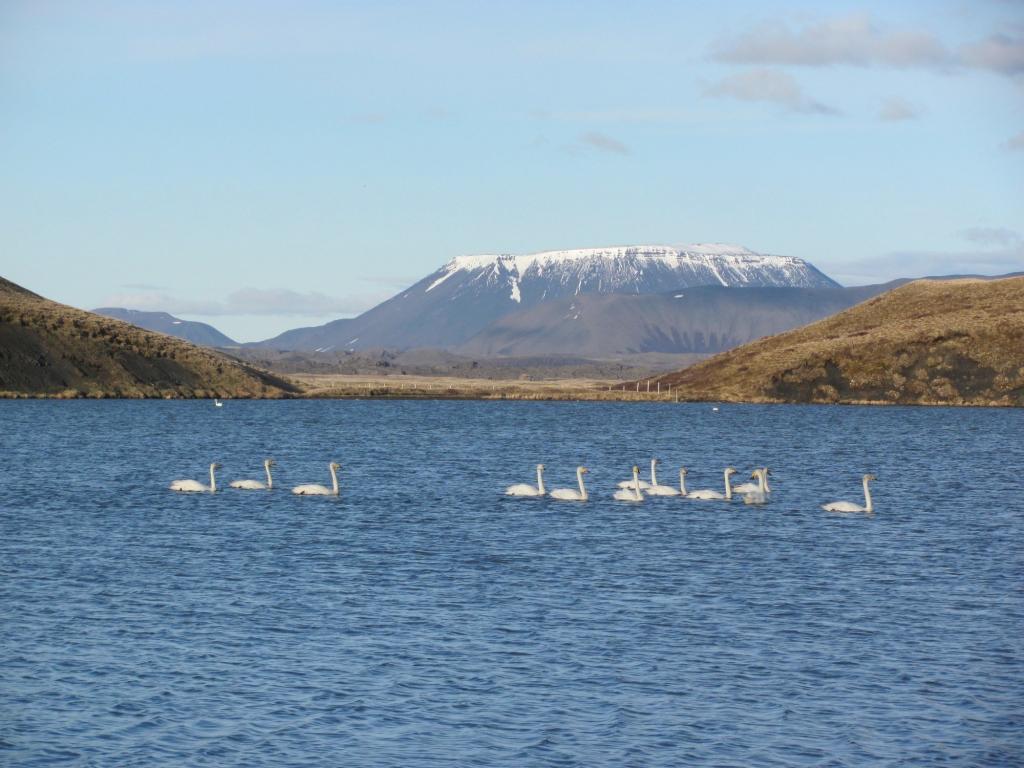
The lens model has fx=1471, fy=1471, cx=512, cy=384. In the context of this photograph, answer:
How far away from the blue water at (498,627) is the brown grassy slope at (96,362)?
304 ft

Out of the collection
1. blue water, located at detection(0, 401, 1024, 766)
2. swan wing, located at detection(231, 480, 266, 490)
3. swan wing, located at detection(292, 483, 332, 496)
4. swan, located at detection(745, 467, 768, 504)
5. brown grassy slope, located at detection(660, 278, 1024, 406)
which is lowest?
blue water, located at detection(0, 401, 1024, 766)

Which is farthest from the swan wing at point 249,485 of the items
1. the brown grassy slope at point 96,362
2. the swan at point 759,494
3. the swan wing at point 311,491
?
the brown grassy slope at point 96,362

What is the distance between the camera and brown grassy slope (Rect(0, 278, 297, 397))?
6368 inches

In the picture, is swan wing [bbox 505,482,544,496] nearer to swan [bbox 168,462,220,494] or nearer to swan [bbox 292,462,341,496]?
swan [bbox 292,462,341,496]

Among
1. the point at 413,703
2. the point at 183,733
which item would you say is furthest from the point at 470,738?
the point at 183,733

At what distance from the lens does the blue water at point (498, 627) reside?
79.9 ft

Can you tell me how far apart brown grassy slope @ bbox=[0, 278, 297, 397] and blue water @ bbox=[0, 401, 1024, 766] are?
9275 cm

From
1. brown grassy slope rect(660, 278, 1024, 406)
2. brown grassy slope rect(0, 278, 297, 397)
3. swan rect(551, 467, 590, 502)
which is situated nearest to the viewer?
swan rect(551, 467, 590, 502)

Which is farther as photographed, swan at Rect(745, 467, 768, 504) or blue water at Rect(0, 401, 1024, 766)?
swan at Rect(745, 467, 768, 504)

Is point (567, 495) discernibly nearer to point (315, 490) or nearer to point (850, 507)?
point (315, 490)

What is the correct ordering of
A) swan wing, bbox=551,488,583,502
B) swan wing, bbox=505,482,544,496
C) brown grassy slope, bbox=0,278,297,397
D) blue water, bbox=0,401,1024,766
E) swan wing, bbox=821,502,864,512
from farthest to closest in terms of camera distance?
brown grassy slope, bbox=0,278,297,397, swan wing, bbox=505,482,544,496, swan wing, bbox=551,488,583,502, swan wing, bbox=821,502,864,512, blue water, bbox=0,401,1024,766

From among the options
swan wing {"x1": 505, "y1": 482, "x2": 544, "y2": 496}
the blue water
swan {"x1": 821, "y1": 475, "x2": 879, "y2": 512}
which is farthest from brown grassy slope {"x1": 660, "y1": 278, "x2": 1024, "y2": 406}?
swan wing {"x1": 505, "y1": 482, "x2": 544, "y2": 496}

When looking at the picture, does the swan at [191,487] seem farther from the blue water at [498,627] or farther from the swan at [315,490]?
the swan at [315,490]

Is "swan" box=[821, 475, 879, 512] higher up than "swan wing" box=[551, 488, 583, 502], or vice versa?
"swan wing" box=[551, 488, 583, 502]
